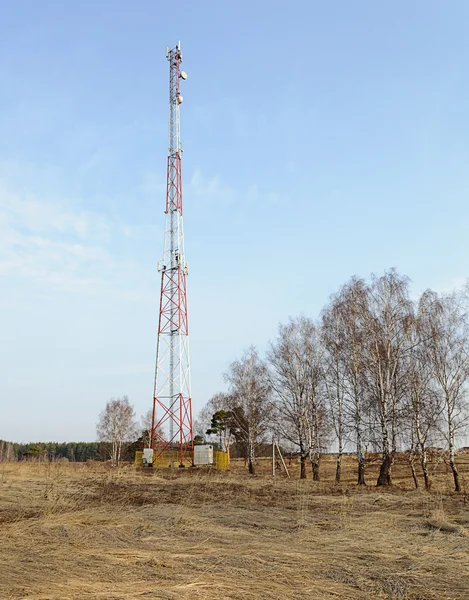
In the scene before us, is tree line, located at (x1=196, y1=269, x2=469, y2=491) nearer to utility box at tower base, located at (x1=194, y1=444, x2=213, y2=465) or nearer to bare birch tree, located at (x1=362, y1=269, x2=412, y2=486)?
bare birch tree, located at (x1=362, y1=269, x2=412, y2=486)

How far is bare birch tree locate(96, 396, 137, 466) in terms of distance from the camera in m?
56.2

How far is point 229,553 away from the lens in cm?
679

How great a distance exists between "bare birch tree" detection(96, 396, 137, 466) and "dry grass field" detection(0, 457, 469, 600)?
152 feet

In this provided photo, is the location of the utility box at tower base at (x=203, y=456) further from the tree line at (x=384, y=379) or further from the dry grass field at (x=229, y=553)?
the dry grass field at (x=229, y=553)

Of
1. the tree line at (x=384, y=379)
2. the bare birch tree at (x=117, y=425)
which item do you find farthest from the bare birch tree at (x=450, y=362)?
the bare birch tree at (x=117, y=425)

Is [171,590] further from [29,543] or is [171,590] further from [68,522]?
[68,522]

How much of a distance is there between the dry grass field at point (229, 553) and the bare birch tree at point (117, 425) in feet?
152

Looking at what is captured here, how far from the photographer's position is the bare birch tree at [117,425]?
184 ft

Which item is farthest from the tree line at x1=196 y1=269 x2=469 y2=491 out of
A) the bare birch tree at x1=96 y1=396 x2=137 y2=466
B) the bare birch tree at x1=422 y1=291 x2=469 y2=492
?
the bare birch tree at x1=96 y1=396 x2=137 y2=466

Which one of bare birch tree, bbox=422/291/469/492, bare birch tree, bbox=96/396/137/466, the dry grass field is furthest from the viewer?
bare birch tree, bbox=96/396/137/466

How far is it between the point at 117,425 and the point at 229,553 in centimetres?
5245

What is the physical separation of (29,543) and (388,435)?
1879 centimetres

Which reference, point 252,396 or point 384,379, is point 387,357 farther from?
point 252,396

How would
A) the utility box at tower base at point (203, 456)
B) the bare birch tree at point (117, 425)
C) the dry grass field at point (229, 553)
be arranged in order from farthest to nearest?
the bare birch tree at point (117, 425), the utility box at tower base at point (203, 456), the dry grass field at point (229, 553)
